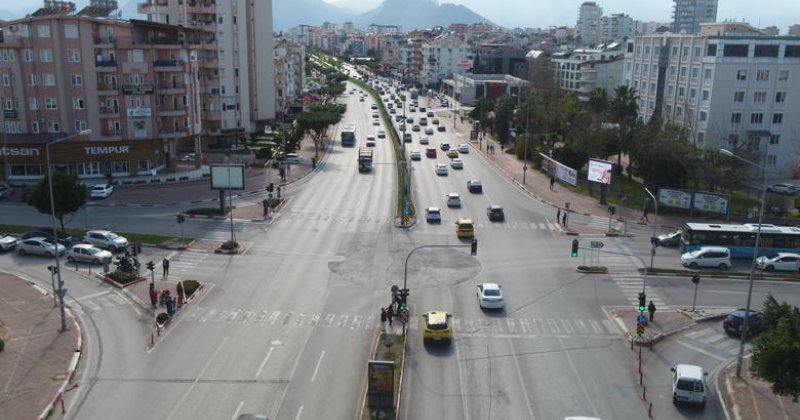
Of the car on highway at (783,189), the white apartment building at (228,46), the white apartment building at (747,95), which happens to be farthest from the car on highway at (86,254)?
the white apartment building at (747,95)

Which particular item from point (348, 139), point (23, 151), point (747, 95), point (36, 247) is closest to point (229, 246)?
point (36, 247)

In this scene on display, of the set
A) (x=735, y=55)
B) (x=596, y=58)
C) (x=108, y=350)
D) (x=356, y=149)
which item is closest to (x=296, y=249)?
(x=108, y=350)

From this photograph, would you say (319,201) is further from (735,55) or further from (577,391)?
(735,55)

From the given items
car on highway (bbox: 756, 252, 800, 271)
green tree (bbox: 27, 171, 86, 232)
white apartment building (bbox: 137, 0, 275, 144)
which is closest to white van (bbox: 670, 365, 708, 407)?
car on highway (bbox: 756, 252, 800, 271)

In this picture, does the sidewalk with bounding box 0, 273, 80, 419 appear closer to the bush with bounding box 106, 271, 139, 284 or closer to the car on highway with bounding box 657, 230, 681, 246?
the bush with bounding box 106, 271, 139, 284

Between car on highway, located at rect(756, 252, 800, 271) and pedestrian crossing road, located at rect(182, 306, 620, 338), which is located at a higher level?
car on highway, located at rect(756, 252, 800, 271)

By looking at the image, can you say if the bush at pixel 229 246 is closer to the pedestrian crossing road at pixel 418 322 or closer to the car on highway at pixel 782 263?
the pedestrian crossing road at pixel 418 322
